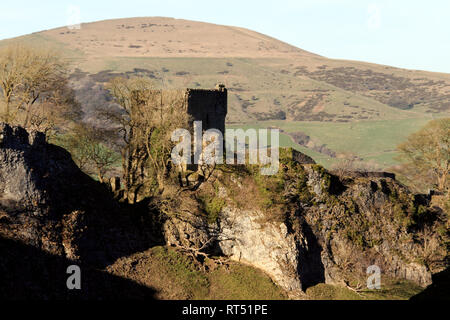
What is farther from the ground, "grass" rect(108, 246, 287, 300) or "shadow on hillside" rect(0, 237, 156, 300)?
"shadow on hillside" rect(0, 237, 156, 300)

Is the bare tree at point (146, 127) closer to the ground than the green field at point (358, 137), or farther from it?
farther from it

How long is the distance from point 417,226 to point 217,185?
15.7m

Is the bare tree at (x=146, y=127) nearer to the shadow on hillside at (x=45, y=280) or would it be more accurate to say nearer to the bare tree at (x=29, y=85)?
the bare tree at (x=29, y=85)

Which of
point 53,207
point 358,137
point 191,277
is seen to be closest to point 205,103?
point 191,277

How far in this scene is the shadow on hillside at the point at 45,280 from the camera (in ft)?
92.1

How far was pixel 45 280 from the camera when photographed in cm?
2944

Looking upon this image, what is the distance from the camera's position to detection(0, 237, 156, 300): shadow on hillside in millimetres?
28078

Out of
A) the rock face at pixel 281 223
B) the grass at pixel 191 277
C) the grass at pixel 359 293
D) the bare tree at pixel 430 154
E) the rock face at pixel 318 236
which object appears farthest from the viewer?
the bare tree at pixel 430 154

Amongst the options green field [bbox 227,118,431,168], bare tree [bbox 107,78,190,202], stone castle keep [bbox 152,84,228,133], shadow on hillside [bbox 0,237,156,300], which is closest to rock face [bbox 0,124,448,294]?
A: shadow on hillside [bbox 0,237,156,300]

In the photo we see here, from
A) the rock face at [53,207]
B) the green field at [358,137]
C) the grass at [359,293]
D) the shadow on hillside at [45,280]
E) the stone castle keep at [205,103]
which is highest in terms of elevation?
the stone castle keep at [205,103]

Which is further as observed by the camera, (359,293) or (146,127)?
(146,127)

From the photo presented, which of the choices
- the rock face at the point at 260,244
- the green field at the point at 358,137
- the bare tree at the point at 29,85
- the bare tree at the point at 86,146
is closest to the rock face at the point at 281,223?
the rock face at the point at 260,244

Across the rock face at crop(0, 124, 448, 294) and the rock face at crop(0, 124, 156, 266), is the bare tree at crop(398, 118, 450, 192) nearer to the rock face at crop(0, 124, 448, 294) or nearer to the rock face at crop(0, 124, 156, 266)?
the rock face at crop(0, 124, 448, 294)

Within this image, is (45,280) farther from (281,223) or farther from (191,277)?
(281,223)
